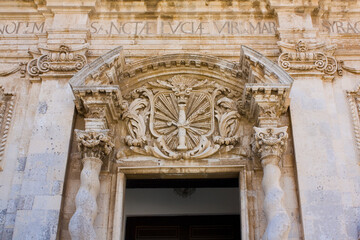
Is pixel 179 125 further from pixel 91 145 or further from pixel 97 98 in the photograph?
pixel 91 145

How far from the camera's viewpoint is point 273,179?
24.7 ft

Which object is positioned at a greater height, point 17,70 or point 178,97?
point 17,70

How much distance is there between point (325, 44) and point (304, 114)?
1.60 metres

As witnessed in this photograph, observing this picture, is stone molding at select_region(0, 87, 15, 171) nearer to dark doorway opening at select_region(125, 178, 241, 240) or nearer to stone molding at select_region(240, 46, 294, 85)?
dark doorway opening at select_region(125, 178, 241, 240)

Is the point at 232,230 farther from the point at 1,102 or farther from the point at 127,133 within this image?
the point at 1,102

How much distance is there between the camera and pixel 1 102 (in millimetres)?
9000

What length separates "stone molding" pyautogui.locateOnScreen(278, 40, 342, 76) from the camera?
893 cm

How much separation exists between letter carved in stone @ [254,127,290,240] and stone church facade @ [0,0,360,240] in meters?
0.02

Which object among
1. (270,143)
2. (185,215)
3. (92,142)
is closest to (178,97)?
(92,142)

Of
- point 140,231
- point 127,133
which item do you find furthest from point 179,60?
point 140,231

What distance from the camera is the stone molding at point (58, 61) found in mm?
9039

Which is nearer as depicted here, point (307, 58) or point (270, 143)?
point (270, 143)

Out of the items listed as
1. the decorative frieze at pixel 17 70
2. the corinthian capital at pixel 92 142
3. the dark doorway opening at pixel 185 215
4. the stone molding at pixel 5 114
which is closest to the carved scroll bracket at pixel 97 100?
the corinthian capital at pixel 92 142

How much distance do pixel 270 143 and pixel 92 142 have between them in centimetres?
291
